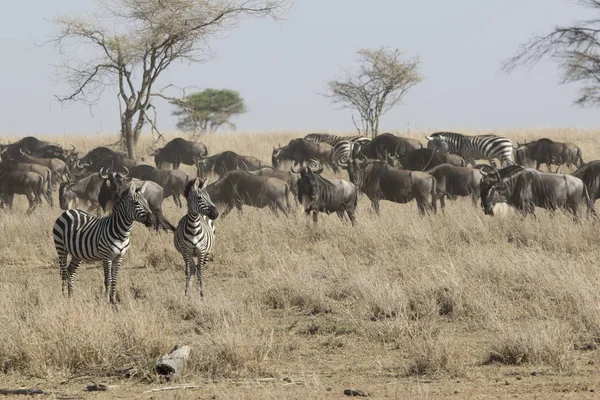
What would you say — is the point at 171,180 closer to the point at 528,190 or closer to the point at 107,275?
the point at 528,190

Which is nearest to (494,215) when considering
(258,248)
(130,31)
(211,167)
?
(258,248)

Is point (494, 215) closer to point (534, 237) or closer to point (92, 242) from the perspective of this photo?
point (534, 237)

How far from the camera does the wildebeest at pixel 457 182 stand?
1609 centimetres

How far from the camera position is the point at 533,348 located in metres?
6.63

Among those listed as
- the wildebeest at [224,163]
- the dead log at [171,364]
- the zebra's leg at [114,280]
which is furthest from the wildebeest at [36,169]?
the dead log at [171,364]

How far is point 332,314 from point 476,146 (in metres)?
16.0

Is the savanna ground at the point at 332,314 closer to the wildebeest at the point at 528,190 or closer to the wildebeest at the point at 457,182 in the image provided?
the wildebeest at the point at 528,190

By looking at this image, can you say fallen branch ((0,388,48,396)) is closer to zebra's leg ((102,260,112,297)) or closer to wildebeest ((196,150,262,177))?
zebra's leg ((102,260,112,297))

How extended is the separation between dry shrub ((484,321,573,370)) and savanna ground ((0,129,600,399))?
0.4 inches

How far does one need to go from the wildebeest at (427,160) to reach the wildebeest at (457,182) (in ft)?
10.2

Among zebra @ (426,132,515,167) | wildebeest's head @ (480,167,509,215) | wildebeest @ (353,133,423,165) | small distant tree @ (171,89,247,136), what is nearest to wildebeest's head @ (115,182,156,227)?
wildebeest's head @ (480,167,509,215)

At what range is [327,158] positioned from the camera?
24562mm

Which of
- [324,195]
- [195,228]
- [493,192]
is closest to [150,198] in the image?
[324,195]

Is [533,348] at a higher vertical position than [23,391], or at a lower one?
higher
